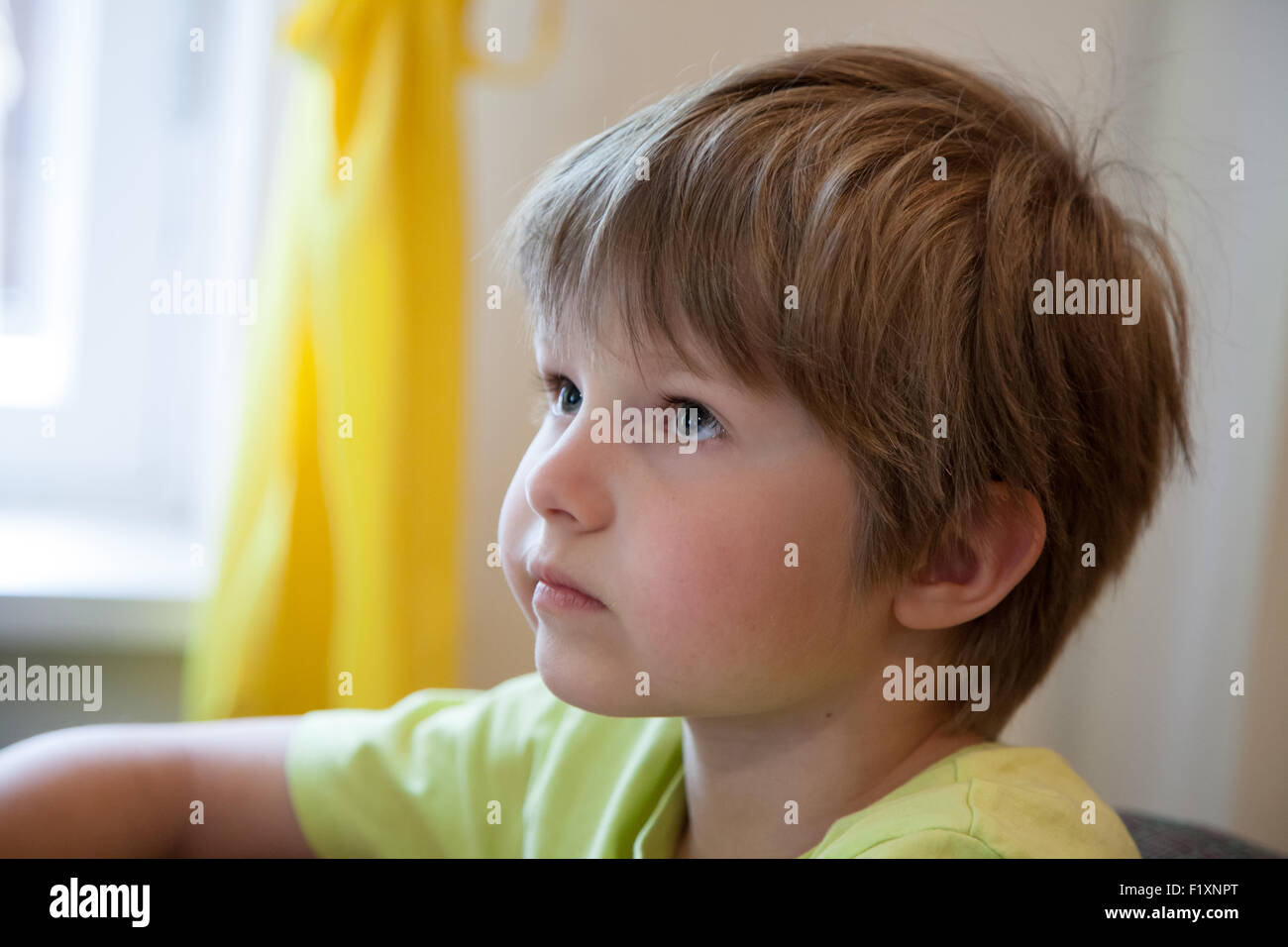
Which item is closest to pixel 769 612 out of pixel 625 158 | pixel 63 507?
pixel 625 158

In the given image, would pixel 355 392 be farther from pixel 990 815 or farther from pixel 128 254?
pixel 990 815

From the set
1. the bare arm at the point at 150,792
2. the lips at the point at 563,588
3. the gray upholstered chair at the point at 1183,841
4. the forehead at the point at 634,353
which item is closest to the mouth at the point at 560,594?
the lips at the point at 563,588

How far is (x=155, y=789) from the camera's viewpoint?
0.62 metres

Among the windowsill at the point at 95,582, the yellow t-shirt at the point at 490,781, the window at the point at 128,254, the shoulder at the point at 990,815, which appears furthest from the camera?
the window at the point at 128,254

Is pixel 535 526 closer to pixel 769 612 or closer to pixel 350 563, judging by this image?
pixel 769 612

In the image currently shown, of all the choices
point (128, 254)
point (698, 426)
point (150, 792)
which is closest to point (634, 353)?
point (698, 426)

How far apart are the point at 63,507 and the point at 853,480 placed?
0.71 m

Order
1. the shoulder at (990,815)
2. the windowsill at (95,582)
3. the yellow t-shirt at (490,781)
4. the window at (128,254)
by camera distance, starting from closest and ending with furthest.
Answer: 1. the shoulder at (990,815)
2. the yellow t-shirt at (490,781)
3. the windowsill at (95,582)
4. the window at (128,254)

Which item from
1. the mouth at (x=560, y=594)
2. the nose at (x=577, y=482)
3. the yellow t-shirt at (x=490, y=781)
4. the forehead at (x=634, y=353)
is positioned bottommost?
the yellow t-shirt at (x=490, y=781)

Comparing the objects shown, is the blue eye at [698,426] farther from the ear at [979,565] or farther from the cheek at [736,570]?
the ear at [979,565]

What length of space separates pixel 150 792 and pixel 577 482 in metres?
0.33

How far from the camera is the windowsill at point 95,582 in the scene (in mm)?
781

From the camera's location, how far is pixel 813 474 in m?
0.53

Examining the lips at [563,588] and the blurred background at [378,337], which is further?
the blurred background at [378,337]
